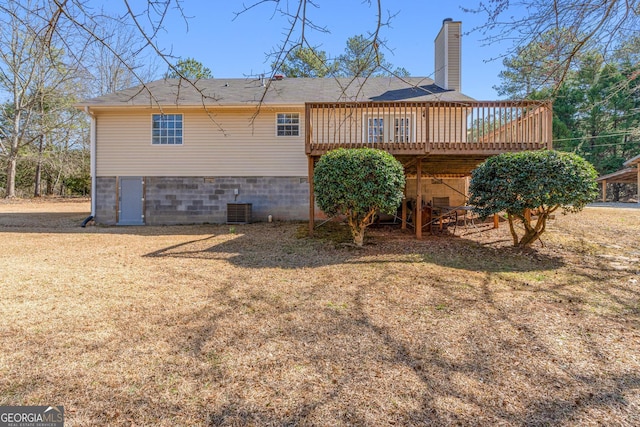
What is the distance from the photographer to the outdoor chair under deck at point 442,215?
8.55 meters

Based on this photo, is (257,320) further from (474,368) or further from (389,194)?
(389,194)

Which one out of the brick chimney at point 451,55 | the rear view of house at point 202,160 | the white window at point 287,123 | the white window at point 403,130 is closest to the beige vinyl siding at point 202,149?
the rear view of house at point 202,160

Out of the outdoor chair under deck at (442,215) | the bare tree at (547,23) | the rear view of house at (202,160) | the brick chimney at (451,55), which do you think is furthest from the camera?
the brick chimney at (451,55)

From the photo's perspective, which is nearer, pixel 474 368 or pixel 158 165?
pixel 474 368

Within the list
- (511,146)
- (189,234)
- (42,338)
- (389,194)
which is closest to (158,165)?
(189,234)

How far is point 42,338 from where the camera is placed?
2900mm

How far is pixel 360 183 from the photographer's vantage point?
614 centimetres

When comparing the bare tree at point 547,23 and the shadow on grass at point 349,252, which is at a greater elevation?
the bare tree at point 547,23

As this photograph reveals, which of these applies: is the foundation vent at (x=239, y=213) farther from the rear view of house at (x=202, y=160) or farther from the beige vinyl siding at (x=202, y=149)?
the beige vinyl siding at (x=202, y=149)

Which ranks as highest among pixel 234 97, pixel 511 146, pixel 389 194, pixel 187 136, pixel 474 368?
pixel 234 97

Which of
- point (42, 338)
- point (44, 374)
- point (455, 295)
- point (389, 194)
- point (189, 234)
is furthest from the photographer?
point (189, 234)

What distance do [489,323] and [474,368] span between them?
953 mm

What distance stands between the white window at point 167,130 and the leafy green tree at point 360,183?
6334 mm

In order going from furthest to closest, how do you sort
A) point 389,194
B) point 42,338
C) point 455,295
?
point 389,194, point 455,295, point 42,338
